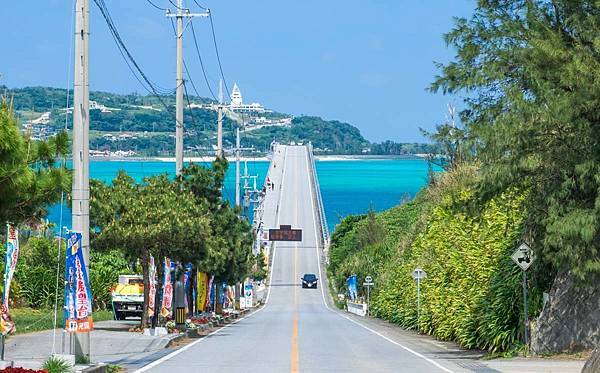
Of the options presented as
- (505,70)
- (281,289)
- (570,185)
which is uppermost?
(505,70)

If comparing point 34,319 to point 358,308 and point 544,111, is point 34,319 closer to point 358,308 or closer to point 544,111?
point 544,111

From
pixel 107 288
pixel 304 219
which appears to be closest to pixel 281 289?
pixel 304 219

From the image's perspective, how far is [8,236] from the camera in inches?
902

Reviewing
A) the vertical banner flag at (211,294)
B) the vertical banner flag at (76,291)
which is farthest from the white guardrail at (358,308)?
the vertical banner flag at (76,291)

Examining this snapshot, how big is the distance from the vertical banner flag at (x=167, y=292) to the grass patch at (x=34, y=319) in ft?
11.6

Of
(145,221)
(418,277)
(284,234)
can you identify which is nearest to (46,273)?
(418,277)

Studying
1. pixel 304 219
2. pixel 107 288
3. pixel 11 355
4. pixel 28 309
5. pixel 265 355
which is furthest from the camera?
pixel 304 219

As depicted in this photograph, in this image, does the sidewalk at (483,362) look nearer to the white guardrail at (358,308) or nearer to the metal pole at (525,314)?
the metal pole at (525,314)

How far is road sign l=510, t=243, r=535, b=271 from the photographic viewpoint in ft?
86.7

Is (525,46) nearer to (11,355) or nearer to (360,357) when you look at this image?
(360,357)

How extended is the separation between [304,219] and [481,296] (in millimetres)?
138594

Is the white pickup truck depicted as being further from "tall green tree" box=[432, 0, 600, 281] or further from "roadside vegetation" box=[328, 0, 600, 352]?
"tall green tree" box=[432, 0, 600, 281]

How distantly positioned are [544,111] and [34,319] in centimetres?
2535

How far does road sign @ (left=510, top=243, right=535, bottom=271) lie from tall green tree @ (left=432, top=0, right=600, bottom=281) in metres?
0.29
